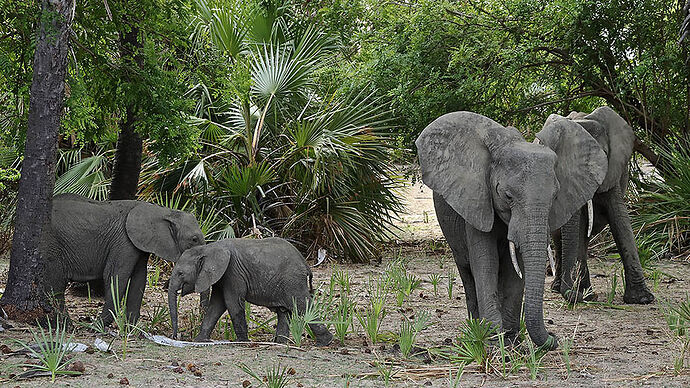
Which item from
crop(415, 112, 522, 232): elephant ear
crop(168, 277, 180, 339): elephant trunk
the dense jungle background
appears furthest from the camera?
the dense jungle background

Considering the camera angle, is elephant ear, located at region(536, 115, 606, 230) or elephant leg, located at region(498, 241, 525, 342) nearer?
elephant ear, located at region(536, 115, 606, 230)

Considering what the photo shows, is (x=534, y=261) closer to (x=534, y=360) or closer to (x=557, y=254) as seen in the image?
(x=534, y=360)

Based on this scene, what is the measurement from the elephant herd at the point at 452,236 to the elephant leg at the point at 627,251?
2410mm

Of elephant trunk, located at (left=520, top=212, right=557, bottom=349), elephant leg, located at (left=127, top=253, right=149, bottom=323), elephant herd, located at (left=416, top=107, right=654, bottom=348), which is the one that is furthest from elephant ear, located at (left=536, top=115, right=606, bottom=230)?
elephant leg, located at (left=127, top=253, right=149, bottom=323)

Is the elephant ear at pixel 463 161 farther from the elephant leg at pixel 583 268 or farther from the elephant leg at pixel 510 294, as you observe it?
the elephant leg at pixel 583 268

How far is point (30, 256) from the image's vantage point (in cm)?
729

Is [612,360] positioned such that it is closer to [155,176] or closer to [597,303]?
[597,303]

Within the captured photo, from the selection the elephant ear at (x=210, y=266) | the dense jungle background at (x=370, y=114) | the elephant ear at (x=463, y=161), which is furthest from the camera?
the dense jungle background at (x=370, y=114)

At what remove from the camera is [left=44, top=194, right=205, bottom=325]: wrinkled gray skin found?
7871 mm

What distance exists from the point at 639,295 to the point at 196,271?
5.08 m

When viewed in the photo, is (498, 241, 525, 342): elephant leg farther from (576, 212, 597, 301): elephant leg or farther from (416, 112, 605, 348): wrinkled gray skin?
(576, 212, 597, 301): elephant leg

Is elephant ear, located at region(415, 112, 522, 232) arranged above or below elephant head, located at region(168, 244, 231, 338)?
above

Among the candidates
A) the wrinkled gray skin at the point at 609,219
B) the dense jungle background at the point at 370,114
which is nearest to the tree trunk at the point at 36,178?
the dense jungle background at the point at 370,114

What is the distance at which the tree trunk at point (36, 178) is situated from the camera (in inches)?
286
